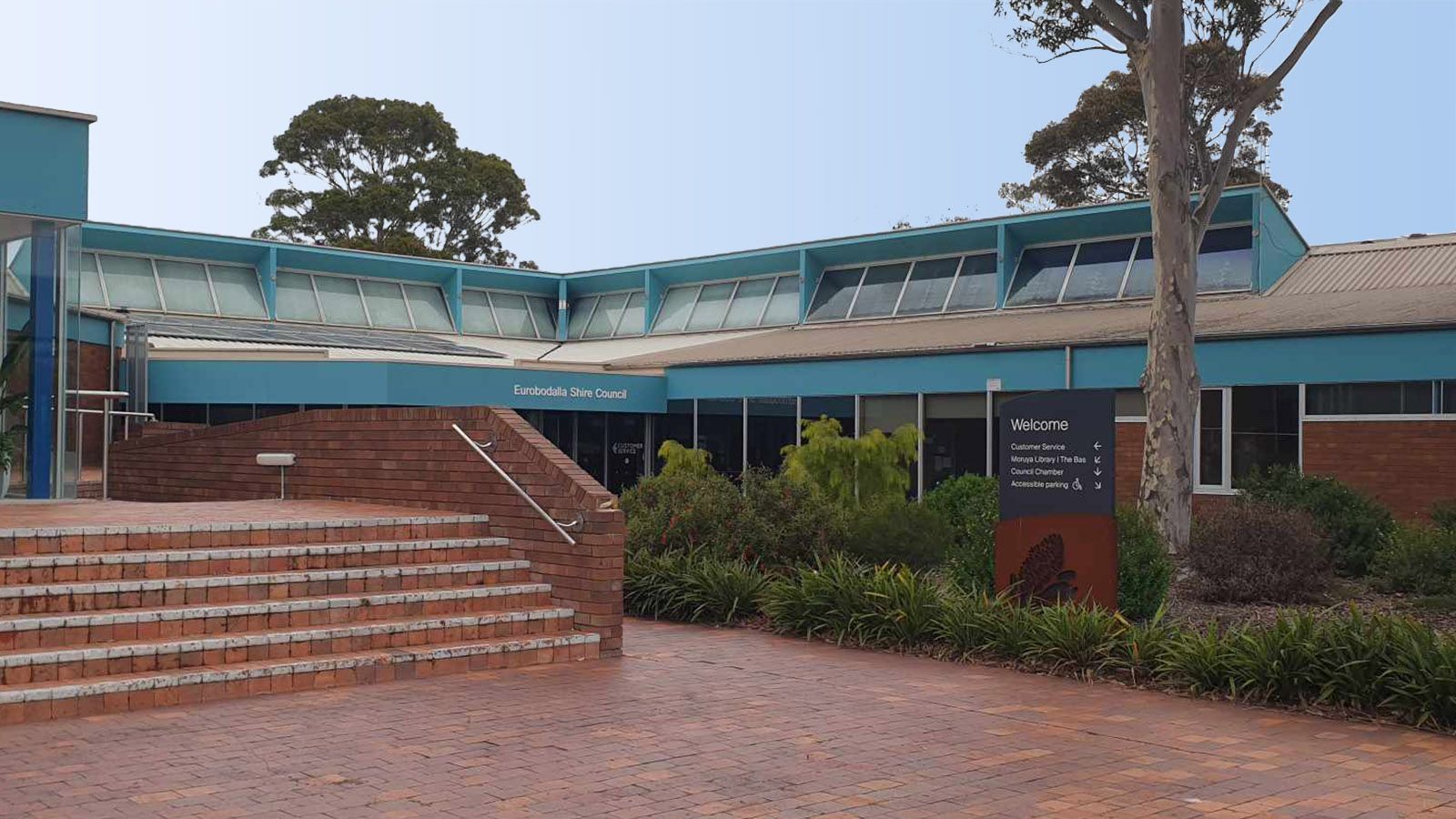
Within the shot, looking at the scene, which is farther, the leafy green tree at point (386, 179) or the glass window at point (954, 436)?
the leafy green tree at point (386, 179)

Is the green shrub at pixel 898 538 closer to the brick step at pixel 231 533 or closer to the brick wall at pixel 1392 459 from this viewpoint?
the brick step at pixel 231 533

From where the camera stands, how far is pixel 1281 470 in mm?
17406

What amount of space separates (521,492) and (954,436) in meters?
14.2

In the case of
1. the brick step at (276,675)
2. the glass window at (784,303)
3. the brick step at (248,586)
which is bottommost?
the brick step at (276,675)

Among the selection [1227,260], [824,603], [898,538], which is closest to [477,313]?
[1227,260]

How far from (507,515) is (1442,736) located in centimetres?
723

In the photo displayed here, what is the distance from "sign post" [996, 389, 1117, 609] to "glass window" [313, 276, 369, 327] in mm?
24643

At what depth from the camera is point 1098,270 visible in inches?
1094

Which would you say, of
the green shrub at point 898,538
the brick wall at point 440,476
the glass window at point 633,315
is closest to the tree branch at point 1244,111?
the green shrub at point 898,538

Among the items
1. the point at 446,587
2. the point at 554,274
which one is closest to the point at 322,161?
the point at 554,274

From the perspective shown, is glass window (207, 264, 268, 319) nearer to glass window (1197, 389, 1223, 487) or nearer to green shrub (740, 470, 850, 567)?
green shrub (740, 470, 850, 567)

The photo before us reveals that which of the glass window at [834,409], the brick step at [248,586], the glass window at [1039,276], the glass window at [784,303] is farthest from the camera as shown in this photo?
the glass window at [784,303]

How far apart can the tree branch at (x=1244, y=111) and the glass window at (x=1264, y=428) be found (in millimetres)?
3824

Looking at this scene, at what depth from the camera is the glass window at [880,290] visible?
3108 cm
